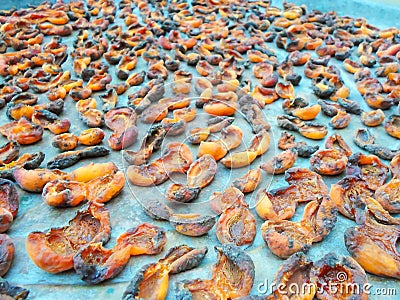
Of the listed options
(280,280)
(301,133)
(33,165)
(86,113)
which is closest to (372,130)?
(301,133)

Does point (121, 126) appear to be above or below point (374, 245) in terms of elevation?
below

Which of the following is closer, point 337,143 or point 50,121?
point 337,143

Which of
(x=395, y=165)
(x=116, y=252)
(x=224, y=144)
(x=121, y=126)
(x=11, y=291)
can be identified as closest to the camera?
(x=11, y=291)

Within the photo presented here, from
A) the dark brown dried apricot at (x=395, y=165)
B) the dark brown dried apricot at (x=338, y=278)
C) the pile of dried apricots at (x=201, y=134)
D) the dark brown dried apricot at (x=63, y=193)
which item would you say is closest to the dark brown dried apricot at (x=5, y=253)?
the pile of dried apricots at (x=201, y=134)

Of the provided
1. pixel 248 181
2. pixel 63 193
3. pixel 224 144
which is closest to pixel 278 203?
pixel 248 181

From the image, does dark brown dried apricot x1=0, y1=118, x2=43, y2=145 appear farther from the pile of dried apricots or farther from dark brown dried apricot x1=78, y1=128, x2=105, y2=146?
dark brown dried apricot x1=78, y1=128, x2=105, y2=146

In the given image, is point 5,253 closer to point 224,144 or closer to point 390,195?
point 224,144

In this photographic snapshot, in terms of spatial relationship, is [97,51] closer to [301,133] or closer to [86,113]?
[86,113]

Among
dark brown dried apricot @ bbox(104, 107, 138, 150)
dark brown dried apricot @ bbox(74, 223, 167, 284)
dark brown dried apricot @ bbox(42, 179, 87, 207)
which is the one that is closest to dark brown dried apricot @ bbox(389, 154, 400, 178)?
dark brown dried apricot @ bbox(74, 223, 167, 284)
